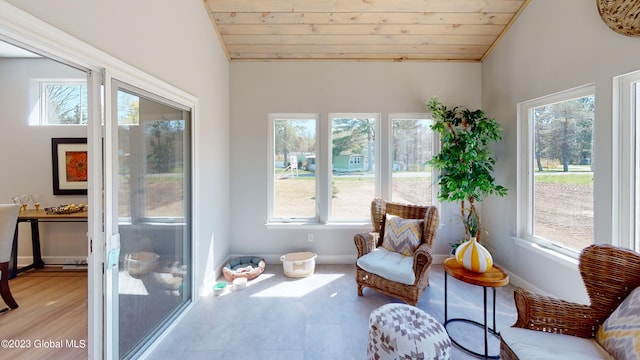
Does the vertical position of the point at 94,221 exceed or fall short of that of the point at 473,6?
it falls short

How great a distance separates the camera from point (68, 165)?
3.32 m

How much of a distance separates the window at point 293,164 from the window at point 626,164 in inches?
114

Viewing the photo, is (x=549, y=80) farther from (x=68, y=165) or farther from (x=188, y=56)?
(x=68, y=165)

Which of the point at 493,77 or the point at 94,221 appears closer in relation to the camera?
the point at 94,221

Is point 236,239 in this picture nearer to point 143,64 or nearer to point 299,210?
point 299,210

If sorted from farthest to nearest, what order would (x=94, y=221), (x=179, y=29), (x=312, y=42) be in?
(x=312, y=42), (x=179, y=29), (x=94, y=221)

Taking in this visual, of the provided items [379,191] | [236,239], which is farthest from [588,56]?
[236,239]

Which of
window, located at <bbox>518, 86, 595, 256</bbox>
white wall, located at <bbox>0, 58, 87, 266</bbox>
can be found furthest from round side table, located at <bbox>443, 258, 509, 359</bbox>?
white wall, located at <bbox>0, 58, 87, 266</bbox>

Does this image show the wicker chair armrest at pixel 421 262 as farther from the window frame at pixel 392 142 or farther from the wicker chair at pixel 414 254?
the window frame at pixel 392 142

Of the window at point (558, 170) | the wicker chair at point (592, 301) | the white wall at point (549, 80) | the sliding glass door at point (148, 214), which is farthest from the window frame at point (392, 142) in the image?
the sliding glass door at point (148, 214)

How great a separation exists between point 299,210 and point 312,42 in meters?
Answer: 2.24

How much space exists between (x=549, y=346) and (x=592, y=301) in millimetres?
436

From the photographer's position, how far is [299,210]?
3.63 m

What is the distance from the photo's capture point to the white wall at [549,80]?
2010 millimetres
